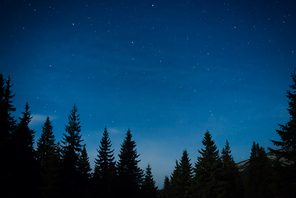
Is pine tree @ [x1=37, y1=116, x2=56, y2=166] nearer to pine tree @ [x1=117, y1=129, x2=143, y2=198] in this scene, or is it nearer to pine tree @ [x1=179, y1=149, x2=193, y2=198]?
pine tree @ [x1=117, y1=129, x2=143, y2=198]

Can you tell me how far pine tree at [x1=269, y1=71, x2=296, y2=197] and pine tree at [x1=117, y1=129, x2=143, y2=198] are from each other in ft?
82.7

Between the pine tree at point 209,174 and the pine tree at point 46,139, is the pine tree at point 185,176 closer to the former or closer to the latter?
the pine tree at point 209,174

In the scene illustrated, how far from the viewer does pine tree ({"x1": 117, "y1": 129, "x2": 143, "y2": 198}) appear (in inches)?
1468

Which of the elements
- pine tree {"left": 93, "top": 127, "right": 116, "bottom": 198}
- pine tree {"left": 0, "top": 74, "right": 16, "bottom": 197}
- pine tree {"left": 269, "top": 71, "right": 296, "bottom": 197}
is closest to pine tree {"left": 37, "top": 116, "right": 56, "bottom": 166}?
pine tree {"left": 93, "top": 127, "right": 116, "bottom": 198}

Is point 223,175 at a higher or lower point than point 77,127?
lower

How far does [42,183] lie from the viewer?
984 inches

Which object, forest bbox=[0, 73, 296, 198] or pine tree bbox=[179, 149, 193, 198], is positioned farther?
pine tree bbox=[179, 149, 193, 198]

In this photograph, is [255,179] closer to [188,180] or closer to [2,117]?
[188,180]

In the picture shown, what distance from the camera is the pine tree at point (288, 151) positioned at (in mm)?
16703

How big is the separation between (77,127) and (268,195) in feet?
157

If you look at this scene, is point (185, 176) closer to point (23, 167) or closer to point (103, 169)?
point (103, 169)

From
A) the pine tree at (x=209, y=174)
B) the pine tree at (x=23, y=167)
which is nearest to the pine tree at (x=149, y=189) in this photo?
the pine tree at (x=209, y=174)

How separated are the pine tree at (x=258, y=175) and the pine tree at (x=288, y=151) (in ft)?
118

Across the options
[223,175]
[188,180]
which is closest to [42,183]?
[223,175]
